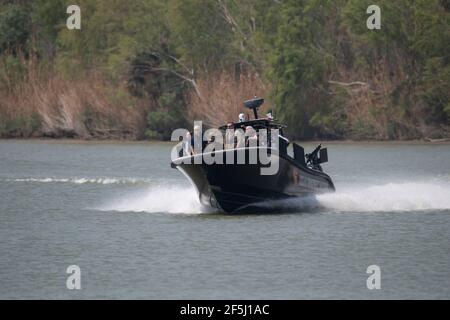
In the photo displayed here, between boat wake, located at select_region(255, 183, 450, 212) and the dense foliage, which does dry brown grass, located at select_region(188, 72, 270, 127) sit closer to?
the dense foliage

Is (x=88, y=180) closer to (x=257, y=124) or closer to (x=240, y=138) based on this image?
(x=257, y=124)

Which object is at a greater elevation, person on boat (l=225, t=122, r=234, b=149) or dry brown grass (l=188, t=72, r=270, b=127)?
dry brown grass (l=188, t=72, r=270, b=127)

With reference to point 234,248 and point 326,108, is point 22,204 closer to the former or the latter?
point 234,248

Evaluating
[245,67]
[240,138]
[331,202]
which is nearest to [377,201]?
[331,202]

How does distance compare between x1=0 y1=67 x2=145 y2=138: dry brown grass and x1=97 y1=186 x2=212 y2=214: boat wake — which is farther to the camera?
x1=0 y1=67 x2=145 y2=138: dry brown grass

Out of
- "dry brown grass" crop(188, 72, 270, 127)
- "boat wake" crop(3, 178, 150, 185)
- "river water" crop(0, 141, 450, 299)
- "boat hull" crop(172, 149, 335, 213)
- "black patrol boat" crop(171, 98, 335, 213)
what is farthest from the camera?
"dry brown grass" crop(188, 72, 270, 127)

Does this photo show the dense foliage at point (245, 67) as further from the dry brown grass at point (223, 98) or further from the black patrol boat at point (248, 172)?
the black patrol boat at point (248, 172)

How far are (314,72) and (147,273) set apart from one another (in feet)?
145

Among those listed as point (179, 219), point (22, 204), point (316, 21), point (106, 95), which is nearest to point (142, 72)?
point (106, 95)

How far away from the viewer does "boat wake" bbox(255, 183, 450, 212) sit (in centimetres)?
3253

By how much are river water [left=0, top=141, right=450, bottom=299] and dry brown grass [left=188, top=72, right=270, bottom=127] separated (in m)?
19.6

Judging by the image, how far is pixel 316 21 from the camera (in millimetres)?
68812

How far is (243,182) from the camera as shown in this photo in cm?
3034

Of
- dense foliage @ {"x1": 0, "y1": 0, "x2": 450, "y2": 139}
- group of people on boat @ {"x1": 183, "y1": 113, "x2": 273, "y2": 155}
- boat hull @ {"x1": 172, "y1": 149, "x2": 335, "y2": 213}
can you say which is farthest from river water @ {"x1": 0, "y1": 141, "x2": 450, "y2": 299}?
dense foliage @ {"x1": 0, "y1": 0, "x2": 450, "y2": 139}
